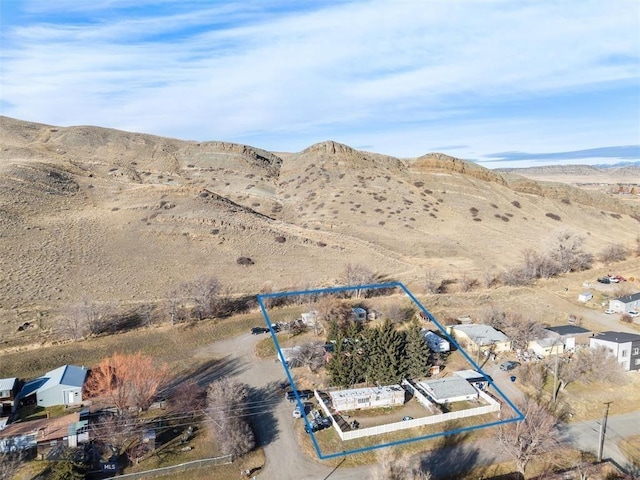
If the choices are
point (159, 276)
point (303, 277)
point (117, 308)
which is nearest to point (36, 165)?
point (159, 276)

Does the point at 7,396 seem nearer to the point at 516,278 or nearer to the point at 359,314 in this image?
the point at 359,314

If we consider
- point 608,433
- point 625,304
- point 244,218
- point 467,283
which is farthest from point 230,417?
point 244,218

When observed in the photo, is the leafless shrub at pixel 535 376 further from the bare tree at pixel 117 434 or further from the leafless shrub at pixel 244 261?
the leafless shrub at pixel 244 261

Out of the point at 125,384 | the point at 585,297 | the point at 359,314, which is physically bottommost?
the point at 585,297

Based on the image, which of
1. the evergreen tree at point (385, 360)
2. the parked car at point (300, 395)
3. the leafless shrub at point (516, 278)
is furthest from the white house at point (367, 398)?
the leafless shrub at point (516, 278)

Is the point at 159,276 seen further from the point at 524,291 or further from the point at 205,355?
the point at 524,291

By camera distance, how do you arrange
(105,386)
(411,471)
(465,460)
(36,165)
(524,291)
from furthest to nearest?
(36,165) < (524,291) < (105,386) < (465,460) < (411,471)
